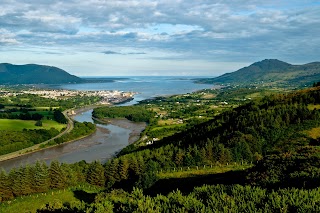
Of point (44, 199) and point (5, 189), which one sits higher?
point (44, 199)

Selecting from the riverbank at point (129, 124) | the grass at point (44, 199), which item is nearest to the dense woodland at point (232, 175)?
the grass at point (44, 199)

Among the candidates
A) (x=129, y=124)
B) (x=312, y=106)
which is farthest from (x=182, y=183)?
(x=129, y=124)

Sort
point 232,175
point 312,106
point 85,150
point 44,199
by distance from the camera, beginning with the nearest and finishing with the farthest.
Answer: point 232,175
point 44,199
point 312,106
point 85,150

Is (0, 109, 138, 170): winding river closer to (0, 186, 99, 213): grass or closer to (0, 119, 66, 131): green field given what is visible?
(0, 119, 66, 131): green field

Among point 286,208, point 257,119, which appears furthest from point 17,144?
point 286,208

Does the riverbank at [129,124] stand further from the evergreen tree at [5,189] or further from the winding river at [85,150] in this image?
the evergreen tree at [5,189]

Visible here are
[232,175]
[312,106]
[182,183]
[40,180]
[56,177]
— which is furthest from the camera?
[312,106]

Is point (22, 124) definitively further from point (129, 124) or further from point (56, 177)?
point (56, 177)

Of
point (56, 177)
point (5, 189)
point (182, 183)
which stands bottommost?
point (5, 189)
